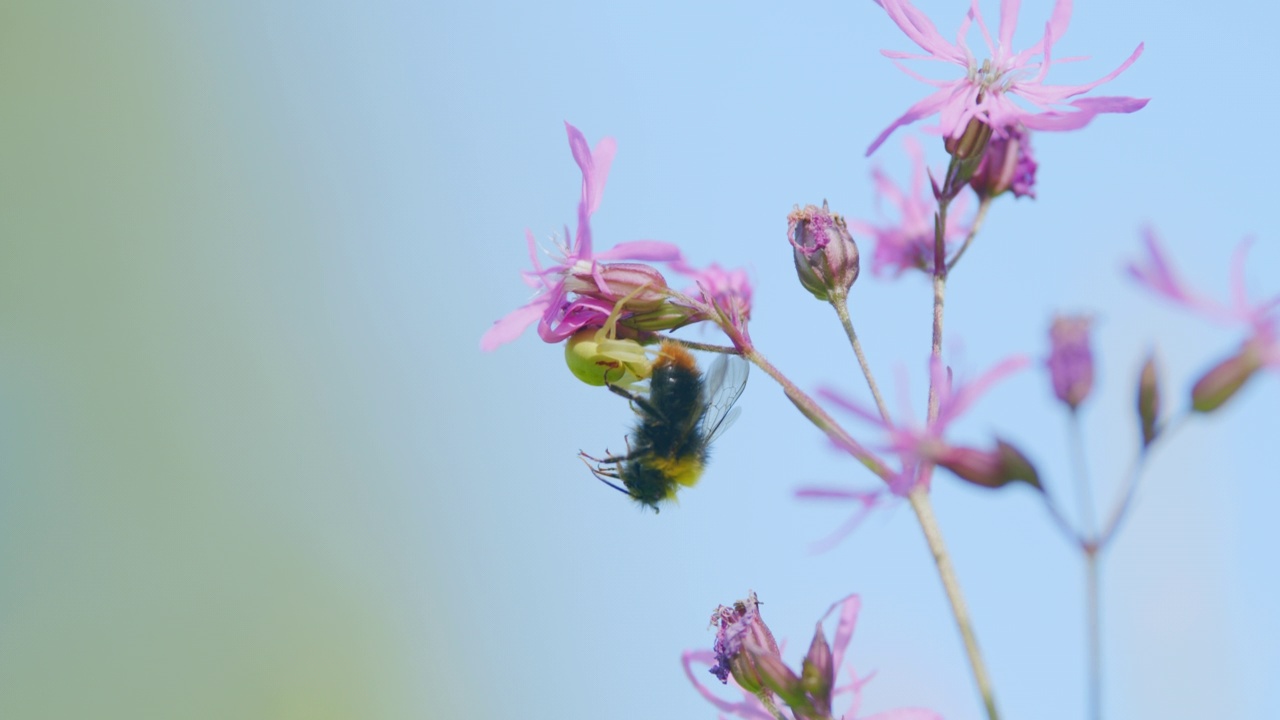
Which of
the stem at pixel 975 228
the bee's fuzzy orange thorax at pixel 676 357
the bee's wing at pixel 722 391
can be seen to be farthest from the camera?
the bee's wing at pixel 722 391

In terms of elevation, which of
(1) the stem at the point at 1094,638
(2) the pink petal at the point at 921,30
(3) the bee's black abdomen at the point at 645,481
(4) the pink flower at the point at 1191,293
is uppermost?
(2) the pink petal at the point at 921,30

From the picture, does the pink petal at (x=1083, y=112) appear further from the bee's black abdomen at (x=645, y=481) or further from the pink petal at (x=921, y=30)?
the bee's black abdomen at (x=645, y=481)

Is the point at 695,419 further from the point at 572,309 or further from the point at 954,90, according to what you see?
the point at 954,90

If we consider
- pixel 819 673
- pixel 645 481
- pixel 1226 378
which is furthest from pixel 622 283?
pixel 1226 378


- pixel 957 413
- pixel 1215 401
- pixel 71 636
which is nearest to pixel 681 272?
pixel 957 413

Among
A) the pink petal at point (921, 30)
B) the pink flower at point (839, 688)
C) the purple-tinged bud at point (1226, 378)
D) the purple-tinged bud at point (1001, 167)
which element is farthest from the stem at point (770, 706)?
the pink petal at point (921, 30)

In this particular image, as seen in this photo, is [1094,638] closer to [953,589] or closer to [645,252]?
[953,589]
